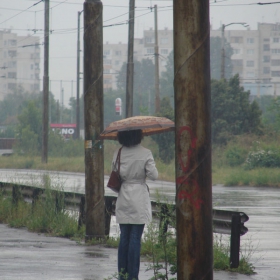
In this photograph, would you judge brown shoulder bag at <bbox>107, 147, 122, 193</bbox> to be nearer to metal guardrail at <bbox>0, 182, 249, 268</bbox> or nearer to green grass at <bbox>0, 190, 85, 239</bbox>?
metal guardrail at <bbox>0, 182, 249, 268</bbox>

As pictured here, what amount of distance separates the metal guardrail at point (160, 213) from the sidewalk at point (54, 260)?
457 mm

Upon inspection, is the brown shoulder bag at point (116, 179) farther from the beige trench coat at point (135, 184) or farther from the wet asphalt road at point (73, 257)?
the wet asphalt road at point (73, 257)

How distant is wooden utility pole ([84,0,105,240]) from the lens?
11.6 m

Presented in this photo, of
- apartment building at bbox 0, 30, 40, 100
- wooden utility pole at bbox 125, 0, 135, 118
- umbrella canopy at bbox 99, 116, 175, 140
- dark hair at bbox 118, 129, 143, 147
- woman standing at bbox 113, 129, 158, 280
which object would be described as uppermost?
apartment building at bbox 0, 30, 40, 100

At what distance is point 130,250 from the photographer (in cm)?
813

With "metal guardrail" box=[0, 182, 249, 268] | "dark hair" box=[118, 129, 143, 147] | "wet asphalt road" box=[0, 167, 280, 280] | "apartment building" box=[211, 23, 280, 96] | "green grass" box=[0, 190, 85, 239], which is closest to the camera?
"dark hair" box=[118, 129, 143, 147]

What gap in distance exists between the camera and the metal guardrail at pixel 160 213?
8938 mm

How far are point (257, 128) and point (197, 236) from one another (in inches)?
1679

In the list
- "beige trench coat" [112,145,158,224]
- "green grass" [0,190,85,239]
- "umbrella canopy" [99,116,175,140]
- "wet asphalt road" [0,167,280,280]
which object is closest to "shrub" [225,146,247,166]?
"wet asphalt road" [0,167,280,280]

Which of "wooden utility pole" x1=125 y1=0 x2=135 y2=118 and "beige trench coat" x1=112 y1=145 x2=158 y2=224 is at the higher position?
"wooden utility pole" x1=125 y1=0 x2=135 y2=118

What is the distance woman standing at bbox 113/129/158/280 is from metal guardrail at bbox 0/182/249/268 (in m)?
0.26

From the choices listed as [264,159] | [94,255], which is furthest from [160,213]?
[264,159]

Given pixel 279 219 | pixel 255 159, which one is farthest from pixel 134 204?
pixel 255 159

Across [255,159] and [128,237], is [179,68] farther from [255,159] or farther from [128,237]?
[255,159]
